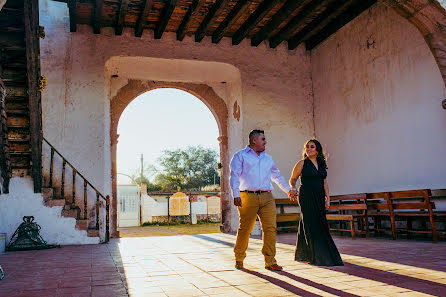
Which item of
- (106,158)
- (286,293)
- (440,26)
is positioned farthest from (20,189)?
(440,26)

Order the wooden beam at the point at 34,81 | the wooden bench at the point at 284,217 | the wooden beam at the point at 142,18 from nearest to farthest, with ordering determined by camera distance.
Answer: the wooden beam at the point at 34,81
the wooden beam at the point at 142,18
the wooden bench at the point at 284,217

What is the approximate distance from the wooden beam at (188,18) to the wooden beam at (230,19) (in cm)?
77

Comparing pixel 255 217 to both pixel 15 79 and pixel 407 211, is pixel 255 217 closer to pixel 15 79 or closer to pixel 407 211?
pixel 15 79

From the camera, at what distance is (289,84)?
1066cm

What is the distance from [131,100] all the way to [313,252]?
7575mm

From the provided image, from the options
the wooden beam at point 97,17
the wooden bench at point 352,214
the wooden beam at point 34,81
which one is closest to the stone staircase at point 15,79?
the wooden beam at point 34,81

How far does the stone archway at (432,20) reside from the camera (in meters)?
5.24

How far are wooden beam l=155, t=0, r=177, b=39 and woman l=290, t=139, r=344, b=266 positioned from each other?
4.87 meters

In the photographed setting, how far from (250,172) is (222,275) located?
42.3 inches

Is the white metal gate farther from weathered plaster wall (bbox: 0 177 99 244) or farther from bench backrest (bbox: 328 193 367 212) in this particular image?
bench backrest (bbox: 328 193 367 212)

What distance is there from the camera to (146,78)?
10805 mm

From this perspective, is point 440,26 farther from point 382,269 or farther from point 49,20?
point 49,20

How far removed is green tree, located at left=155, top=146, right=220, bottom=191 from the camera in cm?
3904

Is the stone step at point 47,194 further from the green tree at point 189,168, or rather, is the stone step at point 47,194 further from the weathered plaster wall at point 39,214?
the green tree at point 189,168
